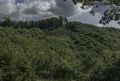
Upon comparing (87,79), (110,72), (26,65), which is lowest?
(87,79)

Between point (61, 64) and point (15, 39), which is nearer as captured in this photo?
point (61, 64)

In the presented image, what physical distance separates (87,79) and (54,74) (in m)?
15.5

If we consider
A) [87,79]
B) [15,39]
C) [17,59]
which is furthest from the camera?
[15,39]

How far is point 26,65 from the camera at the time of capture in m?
70.6

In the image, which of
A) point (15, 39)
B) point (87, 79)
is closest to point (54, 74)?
point (87, 79)

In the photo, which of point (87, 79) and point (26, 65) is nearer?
point (26, 65)

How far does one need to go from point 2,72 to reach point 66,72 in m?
54.4

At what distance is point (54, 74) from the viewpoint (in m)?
107

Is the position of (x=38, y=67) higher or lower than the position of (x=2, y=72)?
lower

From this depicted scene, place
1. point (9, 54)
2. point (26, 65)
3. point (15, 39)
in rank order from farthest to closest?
1. point (15, 39)
2. point (26, 65)
3. point (9, 54)

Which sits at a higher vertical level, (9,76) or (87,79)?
(9,76)

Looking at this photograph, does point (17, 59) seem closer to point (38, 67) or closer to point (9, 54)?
point (9, 54)

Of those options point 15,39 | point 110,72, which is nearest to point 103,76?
point 110,72

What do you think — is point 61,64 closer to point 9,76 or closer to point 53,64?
Result: point 53,64
